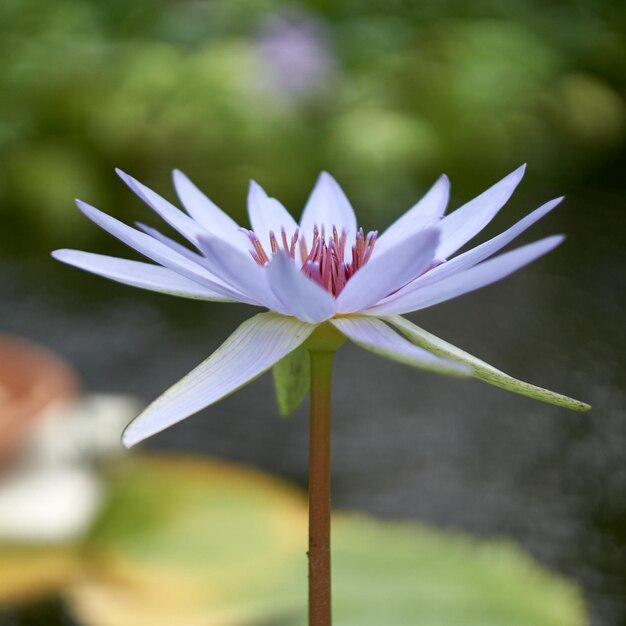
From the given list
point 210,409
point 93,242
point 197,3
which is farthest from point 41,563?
point 197,3

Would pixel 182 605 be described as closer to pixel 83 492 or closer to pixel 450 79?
pixel 83 492

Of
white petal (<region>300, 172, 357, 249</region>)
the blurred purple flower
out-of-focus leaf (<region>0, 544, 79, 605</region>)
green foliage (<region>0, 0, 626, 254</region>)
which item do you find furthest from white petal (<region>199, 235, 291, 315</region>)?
the blurred purple flower

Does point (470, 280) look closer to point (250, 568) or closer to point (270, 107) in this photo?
point (250, 568)

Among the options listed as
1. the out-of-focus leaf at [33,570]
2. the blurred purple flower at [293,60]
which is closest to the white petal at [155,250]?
the out-of-focus leaf at [33,570]

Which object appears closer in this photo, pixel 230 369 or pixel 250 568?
pixel 230 369

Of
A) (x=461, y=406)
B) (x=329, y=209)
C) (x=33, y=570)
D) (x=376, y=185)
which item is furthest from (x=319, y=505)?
(x=376, y=185)

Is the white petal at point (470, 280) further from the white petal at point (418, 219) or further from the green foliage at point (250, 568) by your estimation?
the green foliage at point (250, 568)
